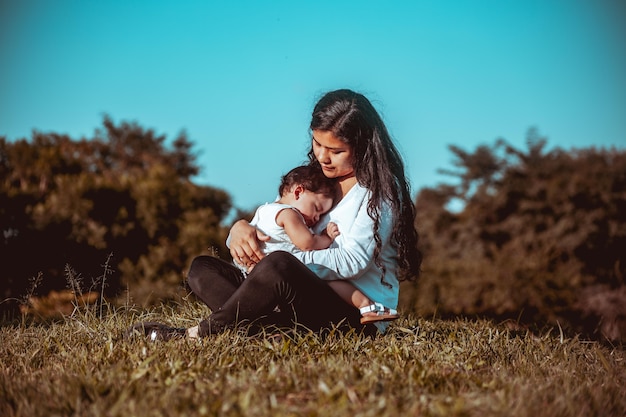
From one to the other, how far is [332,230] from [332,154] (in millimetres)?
429

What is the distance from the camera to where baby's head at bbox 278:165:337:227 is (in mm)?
3803

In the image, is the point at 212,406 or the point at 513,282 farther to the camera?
the point at 513,282

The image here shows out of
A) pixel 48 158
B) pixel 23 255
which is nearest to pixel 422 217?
pixel 48 158

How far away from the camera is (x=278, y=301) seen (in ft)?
11.1

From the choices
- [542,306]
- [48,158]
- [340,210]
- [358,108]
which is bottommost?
[542,306]

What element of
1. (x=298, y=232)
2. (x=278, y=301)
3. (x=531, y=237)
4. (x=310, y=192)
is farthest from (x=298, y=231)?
(x=531, y=237)

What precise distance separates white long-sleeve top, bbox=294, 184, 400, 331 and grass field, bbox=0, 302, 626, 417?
28 centimetres

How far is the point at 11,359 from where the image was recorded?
11.0 feet

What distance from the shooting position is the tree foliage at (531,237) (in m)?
13.3

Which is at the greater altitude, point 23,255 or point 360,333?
point 23,255

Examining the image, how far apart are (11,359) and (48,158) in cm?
890

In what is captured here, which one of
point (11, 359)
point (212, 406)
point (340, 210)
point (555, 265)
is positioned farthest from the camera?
point (555, 265)

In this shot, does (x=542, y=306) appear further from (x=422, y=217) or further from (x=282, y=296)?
(x=282, y=296)

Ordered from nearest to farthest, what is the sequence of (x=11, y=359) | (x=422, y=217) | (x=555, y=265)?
1. (x=11, y=359)
2. (x=555, y=265)
3. (x=422, y=217)
